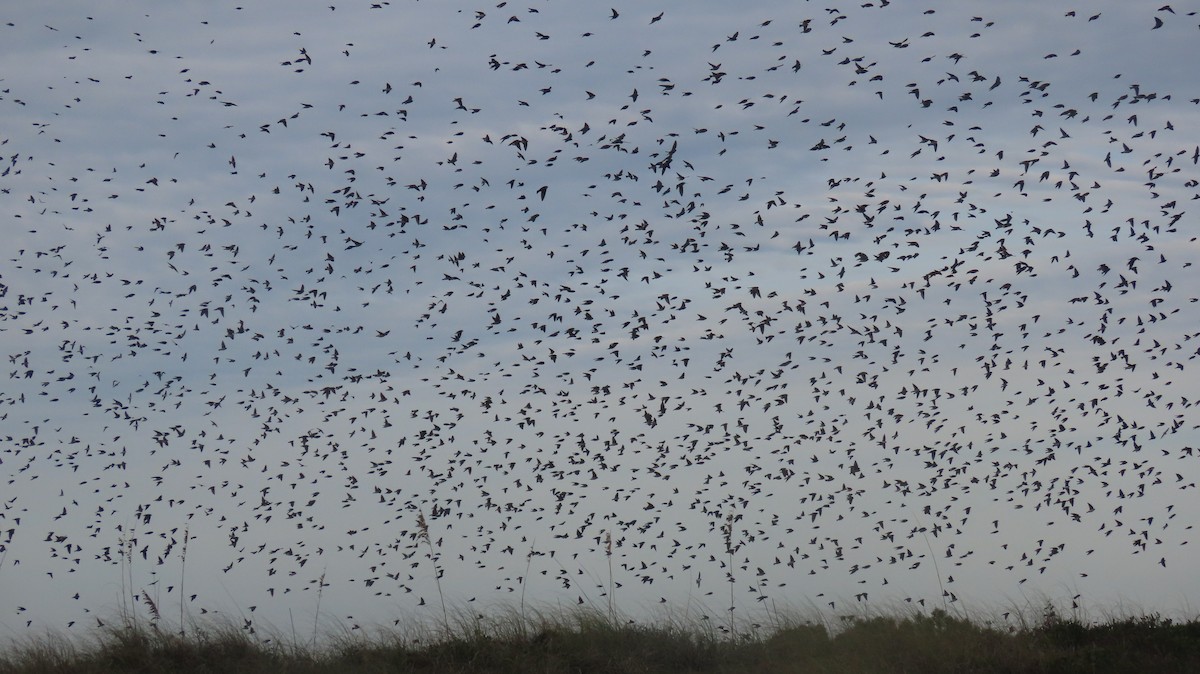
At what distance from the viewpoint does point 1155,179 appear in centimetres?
2253

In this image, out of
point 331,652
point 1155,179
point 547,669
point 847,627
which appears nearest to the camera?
point 547,669

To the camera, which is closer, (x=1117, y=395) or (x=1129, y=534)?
(x=1129, y=534)

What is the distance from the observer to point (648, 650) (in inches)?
733

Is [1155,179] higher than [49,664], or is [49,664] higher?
[1155,179]

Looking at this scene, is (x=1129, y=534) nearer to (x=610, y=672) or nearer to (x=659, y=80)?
(x=610, y=672)

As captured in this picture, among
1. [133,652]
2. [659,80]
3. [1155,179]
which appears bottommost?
[133,652]

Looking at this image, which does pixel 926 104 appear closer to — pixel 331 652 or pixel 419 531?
pixel 419 531

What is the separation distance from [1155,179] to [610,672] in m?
14.0

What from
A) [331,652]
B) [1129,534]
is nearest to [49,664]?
[331,652]

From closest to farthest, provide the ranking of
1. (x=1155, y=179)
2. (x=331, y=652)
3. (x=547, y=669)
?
1. (x=547, y=669)
2. (x=331, y=652)
3. (x=1155, y=179)

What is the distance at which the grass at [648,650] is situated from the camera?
17.2 metres

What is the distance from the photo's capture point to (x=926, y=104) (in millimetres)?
19984

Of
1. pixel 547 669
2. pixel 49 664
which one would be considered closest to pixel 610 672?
pixel 547 669

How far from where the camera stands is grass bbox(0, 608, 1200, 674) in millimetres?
17156
